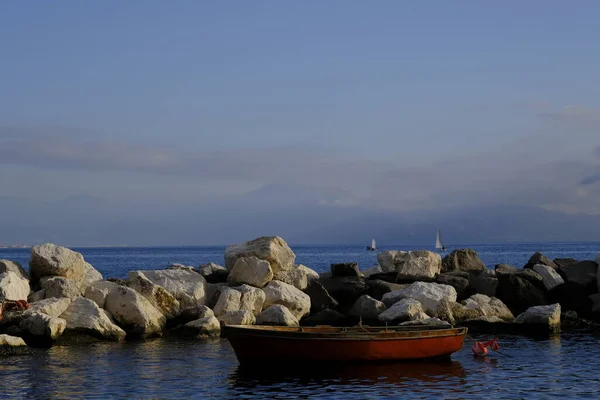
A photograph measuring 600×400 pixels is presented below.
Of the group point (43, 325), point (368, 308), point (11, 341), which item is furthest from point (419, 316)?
point (11, 341)

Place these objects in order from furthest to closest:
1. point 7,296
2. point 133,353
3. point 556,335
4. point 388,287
→ point 388,287, point 556,335, point 7,296, point 133,353

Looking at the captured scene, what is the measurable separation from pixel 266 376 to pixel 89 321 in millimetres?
8687

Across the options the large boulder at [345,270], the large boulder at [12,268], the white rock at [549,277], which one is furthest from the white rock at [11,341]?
the white rock at [549,277]

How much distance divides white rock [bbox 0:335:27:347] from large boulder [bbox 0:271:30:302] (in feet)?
10.1

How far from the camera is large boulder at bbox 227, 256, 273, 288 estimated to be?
117 feet

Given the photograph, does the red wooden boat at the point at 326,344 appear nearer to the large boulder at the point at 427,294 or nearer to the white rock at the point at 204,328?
the white rock at the point at 204,328

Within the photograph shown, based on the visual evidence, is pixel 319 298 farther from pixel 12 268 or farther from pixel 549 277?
pixel 12 268

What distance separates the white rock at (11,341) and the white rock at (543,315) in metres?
19.6

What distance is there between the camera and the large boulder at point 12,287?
30.8 metres

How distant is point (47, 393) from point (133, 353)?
257 inches

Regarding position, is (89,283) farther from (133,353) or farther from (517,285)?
(517,285)

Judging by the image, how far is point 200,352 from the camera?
2839 centimetres

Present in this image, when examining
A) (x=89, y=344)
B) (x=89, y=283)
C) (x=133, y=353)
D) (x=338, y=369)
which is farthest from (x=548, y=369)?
(x=89, y=283)

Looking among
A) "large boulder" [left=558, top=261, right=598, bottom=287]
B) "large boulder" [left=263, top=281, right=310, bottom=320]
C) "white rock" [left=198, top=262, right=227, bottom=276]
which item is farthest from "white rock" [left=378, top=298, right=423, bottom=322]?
"large boulder" [left=558, top=261, right=598, bottom=287]
